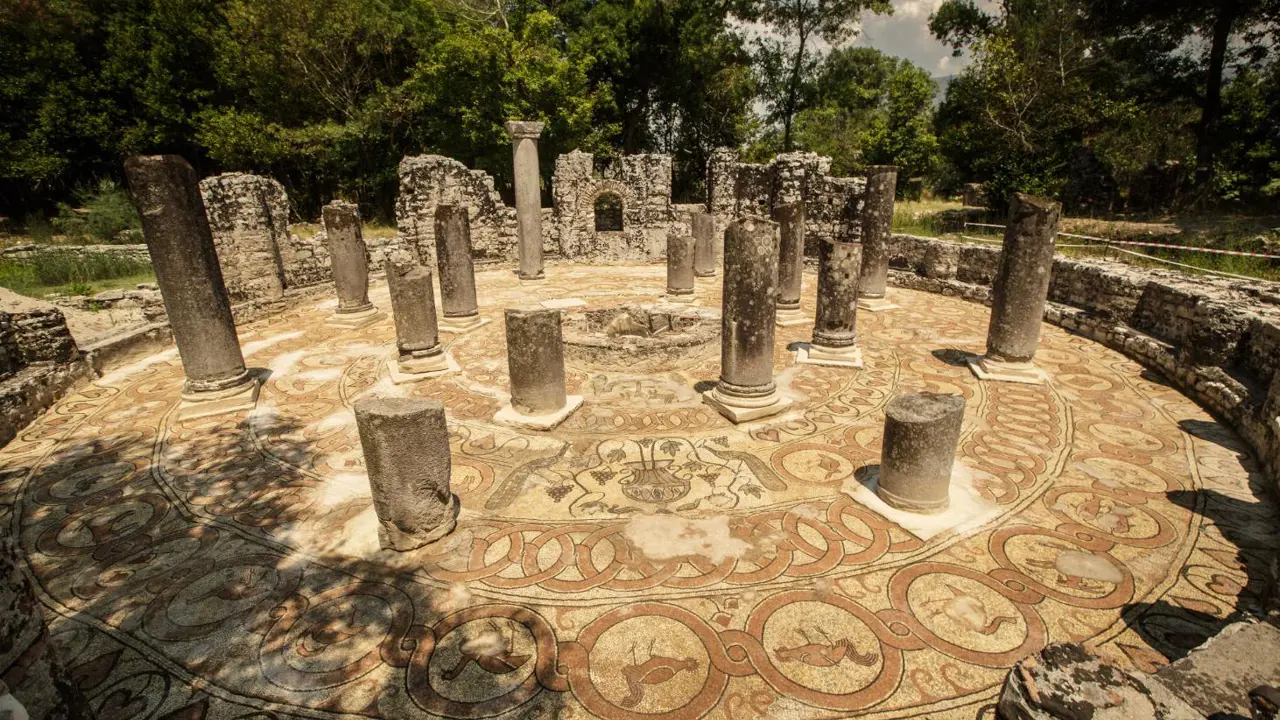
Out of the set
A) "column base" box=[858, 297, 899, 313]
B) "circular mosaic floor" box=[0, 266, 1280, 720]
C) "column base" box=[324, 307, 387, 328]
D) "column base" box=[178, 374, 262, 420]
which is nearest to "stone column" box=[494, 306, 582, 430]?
"circular mosaic floor" box=[0, 266, 1280, 720]

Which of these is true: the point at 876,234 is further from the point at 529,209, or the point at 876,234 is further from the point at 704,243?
the point at 529,209

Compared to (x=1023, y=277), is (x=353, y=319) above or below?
below

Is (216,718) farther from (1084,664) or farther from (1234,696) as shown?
(1234,696)

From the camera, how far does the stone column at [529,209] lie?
16922 millimetres

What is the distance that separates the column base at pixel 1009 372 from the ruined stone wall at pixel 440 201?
14.5 metres

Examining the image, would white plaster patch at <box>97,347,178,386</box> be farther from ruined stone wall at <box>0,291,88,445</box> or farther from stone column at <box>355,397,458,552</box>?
stone column at <box>355,397,458,552</box>

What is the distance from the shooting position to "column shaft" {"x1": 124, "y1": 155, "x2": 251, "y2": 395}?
23.3 feet

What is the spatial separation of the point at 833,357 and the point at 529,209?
11068 mm

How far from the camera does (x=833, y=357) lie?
31.4ft

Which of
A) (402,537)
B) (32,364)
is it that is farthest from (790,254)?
(32,364)

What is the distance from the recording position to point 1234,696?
9.20ft

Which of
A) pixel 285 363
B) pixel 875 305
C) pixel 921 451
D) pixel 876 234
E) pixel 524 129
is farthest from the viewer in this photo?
pixel 524 129

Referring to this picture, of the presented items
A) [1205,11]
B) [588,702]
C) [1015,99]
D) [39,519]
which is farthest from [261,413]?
[1205,11]

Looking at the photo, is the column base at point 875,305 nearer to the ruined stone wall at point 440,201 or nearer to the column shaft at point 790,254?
the column shaft at point 790,254
